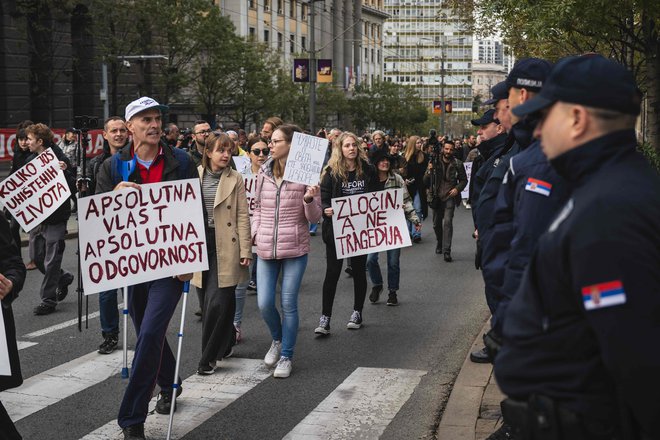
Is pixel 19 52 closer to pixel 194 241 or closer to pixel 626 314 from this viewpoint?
pixel 194 241

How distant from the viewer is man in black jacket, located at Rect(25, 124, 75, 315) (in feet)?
33.7

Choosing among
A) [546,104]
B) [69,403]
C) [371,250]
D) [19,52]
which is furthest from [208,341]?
[19,52]

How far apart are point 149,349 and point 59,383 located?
1.95 meters

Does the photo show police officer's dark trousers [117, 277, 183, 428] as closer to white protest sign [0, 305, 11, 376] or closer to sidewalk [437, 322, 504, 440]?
white protest sign [0, 305, 11, 376]

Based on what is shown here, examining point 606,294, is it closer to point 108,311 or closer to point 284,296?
point 284,296

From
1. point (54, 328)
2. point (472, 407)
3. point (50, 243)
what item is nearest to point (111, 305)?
point (54, 328)

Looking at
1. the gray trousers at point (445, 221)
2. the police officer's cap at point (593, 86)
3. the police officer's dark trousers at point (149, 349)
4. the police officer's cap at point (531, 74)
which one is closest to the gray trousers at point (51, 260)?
the police officer's dark trousers at point (149, 349)

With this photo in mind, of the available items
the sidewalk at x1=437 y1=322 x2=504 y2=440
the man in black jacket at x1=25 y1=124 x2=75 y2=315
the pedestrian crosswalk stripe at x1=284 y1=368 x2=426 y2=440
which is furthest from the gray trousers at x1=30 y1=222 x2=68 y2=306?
the sidewalk at x1=437 y1=322 x2=504 y2=440

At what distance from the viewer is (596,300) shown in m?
2.54

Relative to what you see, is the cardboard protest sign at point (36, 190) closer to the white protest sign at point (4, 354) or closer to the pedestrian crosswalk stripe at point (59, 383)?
the pedestrian crosswalk stripe at point (59, 383)

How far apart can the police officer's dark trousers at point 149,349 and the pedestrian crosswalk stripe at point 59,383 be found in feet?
3.92

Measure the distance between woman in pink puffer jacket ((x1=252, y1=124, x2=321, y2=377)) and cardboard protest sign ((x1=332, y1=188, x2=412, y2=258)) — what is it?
1.27 m

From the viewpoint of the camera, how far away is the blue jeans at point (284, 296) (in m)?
7.60

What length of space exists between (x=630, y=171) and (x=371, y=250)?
7.01 metres
